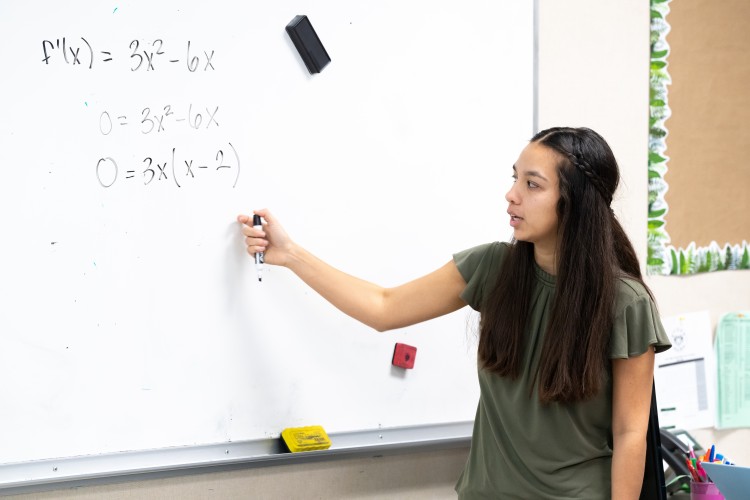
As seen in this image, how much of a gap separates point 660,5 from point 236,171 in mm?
1175

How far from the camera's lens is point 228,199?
1595 mm

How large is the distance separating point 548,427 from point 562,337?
16 cm

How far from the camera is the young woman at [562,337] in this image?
1396mm

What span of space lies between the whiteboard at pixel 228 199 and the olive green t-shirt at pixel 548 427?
13.2 inches

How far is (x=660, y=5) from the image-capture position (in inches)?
82.4

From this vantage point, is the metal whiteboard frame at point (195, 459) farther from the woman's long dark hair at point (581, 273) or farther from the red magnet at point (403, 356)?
the woman's long dark hair at point (581, 273)

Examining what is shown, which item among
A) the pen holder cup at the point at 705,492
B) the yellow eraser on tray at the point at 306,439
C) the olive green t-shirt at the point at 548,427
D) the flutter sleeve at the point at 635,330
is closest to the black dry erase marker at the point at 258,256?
the yellow eraser on tray at the point at 306,439

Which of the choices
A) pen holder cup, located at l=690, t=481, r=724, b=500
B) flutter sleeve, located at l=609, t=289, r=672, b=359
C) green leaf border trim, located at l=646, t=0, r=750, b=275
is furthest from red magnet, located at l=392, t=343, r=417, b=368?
green leaf border trim, located at l=646, t=0, r=750, b=275

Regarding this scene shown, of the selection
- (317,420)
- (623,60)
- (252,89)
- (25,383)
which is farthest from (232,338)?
(623,60)

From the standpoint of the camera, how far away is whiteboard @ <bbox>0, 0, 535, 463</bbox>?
1462mm

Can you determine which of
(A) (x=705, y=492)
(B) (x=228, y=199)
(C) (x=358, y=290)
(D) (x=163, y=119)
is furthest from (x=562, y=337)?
(D) (x=163, y=119)

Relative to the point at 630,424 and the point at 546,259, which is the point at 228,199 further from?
the point at 630,424

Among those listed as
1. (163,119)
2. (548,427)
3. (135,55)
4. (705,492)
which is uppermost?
(135,55)

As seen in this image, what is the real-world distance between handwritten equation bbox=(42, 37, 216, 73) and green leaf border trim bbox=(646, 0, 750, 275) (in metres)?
1.14
